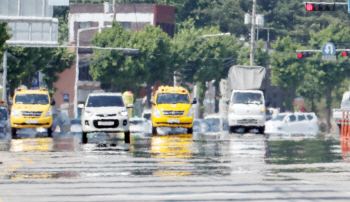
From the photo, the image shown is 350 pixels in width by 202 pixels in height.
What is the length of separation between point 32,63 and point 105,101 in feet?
97.8

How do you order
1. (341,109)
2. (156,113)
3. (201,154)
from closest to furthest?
(201,154) → (156,113) → (341,109)

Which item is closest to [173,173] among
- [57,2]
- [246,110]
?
[246,110]

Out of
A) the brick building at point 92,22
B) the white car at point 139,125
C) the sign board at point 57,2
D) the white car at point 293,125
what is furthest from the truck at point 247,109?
the brick building at point 92,22

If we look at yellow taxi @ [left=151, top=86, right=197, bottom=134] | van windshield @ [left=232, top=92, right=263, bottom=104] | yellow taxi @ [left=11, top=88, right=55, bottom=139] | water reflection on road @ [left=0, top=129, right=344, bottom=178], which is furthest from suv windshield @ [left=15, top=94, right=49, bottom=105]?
van windshield @ [left=232, top=92, right=263, bottom=104]

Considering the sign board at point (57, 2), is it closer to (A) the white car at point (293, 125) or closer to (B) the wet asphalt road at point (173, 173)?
(A) the white car at point (293, 125)

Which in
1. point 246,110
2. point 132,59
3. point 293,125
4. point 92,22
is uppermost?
point 92,22

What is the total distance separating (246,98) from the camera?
39250 mm

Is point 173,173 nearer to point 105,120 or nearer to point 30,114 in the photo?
point 105,120

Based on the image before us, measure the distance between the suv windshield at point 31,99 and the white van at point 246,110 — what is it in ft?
28.4

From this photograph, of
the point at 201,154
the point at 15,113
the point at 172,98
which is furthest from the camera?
the point at 172,98

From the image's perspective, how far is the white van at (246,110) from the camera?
38562mm

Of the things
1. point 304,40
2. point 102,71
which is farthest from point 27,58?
point 304,40

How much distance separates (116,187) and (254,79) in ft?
98.7

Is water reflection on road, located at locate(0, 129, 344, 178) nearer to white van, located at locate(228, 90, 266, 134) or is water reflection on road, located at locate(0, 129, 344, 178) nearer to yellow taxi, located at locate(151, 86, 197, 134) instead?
yellow taxi, located at locate(151, 86, 197, 134)
